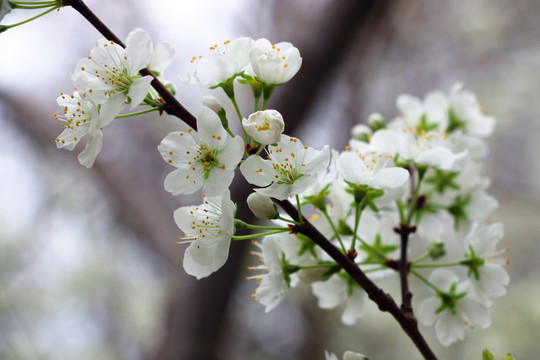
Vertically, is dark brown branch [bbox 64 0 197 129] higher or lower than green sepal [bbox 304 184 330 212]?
higher

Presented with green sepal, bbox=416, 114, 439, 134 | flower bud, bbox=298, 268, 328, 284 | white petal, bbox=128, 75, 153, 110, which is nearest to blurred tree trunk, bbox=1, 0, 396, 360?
green sepal, bbox=416, 114, 439, 134

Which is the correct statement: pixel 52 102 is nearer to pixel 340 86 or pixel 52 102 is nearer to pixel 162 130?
pixel 162 130

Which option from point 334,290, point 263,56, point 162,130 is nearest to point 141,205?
point 162,130

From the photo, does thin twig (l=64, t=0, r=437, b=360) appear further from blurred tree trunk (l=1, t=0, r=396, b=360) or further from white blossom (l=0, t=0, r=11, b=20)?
blurred tree trunk (l=1, t=0, r=396, b=360)

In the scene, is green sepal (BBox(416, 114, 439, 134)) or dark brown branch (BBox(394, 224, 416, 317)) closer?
dark brown branch (BBox(394, 224, 416, 317))

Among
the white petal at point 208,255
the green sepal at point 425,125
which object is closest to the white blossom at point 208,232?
the white petal at point 208,255

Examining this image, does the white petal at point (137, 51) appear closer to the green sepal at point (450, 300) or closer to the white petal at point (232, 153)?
the white petal at point (232, 153)
